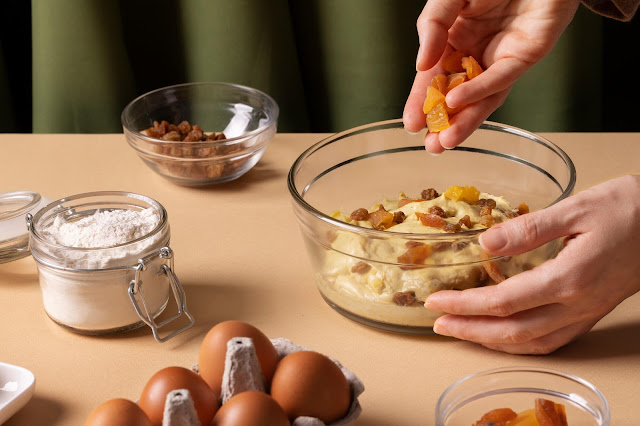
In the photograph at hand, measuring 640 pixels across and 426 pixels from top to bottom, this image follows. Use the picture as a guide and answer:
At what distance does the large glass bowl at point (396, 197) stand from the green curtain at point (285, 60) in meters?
0.82

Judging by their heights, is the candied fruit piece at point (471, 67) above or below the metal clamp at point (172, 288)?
above

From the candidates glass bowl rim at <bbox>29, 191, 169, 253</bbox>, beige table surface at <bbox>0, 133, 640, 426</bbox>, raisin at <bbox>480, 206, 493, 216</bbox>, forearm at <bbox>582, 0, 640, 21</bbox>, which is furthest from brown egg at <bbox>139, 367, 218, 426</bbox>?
forearm at <bbox>582, 0, 640, 21</bbox>

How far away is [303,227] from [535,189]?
45 centimetres

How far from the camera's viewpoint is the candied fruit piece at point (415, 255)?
108 cm

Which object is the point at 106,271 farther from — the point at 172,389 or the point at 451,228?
the point at 451,228

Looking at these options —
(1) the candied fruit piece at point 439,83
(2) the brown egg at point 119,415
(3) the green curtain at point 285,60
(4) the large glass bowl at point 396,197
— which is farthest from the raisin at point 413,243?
(3) the green curtain at point 285,60

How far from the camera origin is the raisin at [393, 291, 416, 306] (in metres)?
1.10

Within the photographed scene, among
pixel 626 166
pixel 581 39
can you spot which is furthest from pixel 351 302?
pixel 581 39

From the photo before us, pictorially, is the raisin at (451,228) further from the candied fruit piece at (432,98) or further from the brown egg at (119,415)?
the brown egg at (119,415)

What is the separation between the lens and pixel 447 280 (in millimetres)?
1092

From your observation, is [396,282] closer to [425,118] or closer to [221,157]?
[425,118]

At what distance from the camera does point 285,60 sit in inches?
87.2

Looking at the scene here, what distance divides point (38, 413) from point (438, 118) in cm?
75

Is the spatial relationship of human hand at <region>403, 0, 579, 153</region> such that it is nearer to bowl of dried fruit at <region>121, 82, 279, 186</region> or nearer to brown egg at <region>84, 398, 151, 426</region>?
bowl of dried fruit at <region>121, 82, 279, 186</region>
